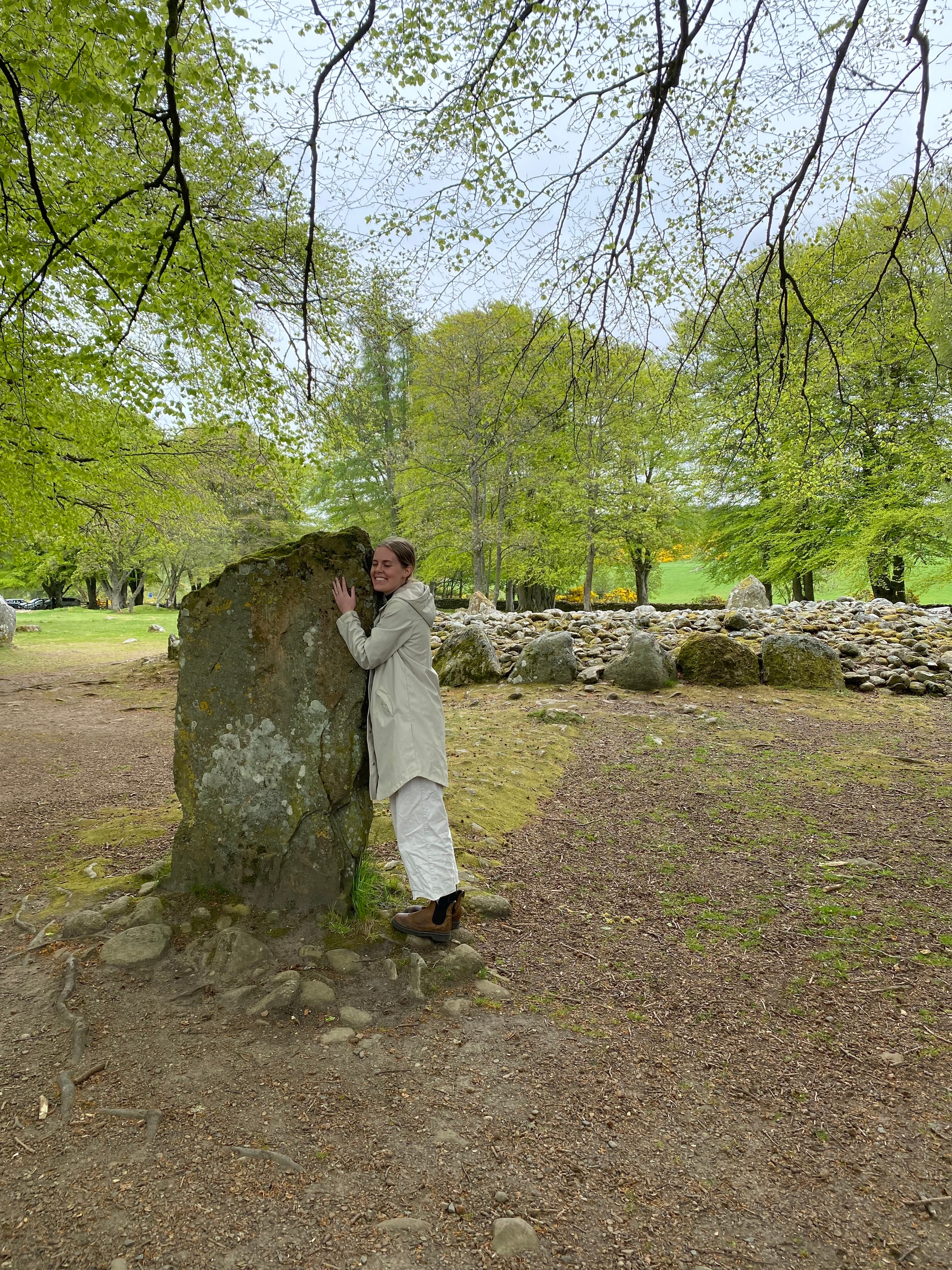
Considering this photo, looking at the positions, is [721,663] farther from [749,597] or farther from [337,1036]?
[337,1036]

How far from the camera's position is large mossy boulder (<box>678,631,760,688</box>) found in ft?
36.2

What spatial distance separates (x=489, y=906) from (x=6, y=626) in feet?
66.9

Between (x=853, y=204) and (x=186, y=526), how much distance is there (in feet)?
42.5

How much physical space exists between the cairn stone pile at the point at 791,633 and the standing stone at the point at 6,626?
504 inches

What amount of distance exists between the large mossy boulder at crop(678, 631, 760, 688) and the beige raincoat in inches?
337

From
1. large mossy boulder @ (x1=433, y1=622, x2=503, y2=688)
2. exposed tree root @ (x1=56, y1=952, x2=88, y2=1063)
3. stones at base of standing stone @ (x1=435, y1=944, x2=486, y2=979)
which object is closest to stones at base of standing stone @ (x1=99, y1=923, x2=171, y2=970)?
exposed tree root @ (x1=56, y1=952, x2=88, y2=1063)

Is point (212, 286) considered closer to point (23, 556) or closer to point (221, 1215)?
point (221, 1215)

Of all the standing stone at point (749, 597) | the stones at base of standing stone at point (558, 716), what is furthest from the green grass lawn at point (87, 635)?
the standing stone at point (749, 597)

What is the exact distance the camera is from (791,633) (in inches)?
476

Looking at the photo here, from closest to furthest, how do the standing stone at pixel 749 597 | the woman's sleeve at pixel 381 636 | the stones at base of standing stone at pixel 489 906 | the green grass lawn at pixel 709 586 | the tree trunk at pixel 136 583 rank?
the woman's sleeve at pixel 381 636
the stones at base of standing stone at pixel 489 906
the standing stone at pixel 749 597
the green grass lawn at pixel 709 586
the tree trunk at pixel 136 583

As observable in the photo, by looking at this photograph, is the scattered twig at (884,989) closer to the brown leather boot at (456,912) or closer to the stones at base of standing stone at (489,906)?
the stones at base of standing stone at (489,906)

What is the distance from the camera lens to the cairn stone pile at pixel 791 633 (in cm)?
1088

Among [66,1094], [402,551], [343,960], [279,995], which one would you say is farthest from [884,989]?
[66,1094]

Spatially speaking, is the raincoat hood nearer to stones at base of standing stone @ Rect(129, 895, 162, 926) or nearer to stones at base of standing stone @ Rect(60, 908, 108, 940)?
stones at base of standing stone @ Rect(129, 895, 162, 926)
